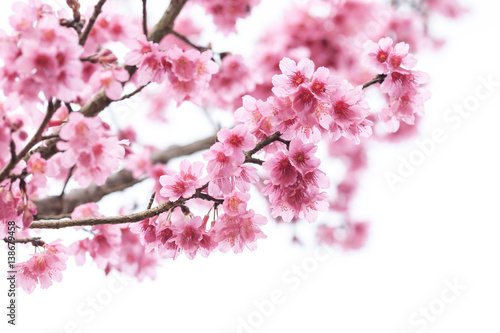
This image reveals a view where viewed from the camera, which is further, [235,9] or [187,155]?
[187,155]

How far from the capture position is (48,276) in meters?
2.09

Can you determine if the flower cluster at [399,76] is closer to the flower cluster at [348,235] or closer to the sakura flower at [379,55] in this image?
the sakura flower at [379,55]

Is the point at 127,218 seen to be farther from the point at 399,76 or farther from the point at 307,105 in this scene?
the point at 399,76

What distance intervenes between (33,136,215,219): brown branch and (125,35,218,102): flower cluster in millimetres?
907

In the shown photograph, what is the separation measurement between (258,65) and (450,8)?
3556 mm

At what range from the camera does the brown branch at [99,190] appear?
3150 mm

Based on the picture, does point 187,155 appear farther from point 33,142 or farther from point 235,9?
point 33,142

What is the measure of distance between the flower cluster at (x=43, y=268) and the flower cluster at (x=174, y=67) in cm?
85

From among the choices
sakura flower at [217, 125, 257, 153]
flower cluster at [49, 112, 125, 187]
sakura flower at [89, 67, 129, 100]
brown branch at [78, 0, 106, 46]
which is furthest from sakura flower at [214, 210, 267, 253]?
brown branch at [78, 0, 106, 46]

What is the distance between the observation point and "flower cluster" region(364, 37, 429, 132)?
1.91 m

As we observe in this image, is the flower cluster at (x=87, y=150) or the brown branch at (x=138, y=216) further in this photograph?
the brown branch at (x=138, y=216)

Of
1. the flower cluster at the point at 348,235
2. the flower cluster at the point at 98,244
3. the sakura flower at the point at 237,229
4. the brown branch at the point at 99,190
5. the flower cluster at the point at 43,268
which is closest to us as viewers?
the sakura flower at the point at 237,229

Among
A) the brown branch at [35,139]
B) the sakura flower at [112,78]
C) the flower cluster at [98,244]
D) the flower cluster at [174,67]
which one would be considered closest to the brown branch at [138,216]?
the brown branch at [35,139]

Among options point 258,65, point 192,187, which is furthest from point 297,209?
point 258,65
